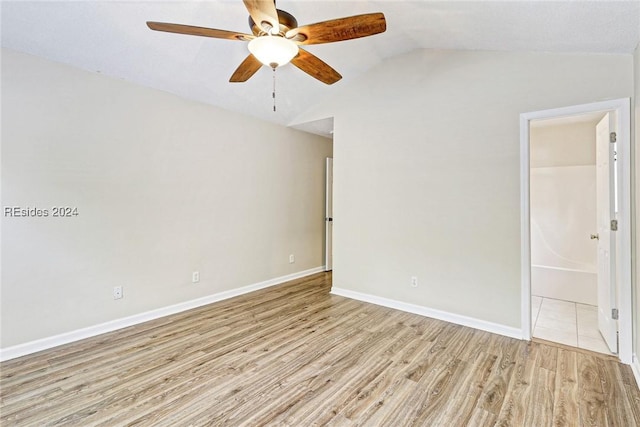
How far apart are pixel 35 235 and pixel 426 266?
378 cm

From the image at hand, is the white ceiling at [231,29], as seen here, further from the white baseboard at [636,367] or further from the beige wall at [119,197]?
the white baseboard at [636,367]

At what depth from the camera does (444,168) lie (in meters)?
3.37

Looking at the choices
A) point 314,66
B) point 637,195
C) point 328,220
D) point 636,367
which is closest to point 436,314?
point 636,367

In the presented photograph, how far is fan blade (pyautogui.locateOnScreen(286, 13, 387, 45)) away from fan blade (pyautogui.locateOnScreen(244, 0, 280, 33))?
0.48 feet

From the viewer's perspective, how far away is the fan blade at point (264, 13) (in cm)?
154

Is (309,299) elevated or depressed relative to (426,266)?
depressed

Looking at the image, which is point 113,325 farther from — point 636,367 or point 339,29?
point 636,367

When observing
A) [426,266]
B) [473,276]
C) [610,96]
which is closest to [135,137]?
[426,266]

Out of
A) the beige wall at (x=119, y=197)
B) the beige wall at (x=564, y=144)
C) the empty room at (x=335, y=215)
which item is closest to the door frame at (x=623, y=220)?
the empty room at (x=335, y=215)

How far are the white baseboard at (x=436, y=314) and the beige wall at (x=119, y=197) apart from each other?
1.41 m

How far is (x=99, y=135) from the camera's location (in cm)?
298

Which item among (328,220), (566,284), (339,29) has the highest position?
(339,29)

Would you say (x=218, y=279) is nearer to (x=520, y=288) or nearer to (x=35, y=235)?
(x=35, y=235)

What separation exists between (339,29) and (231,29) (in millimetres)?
1406
